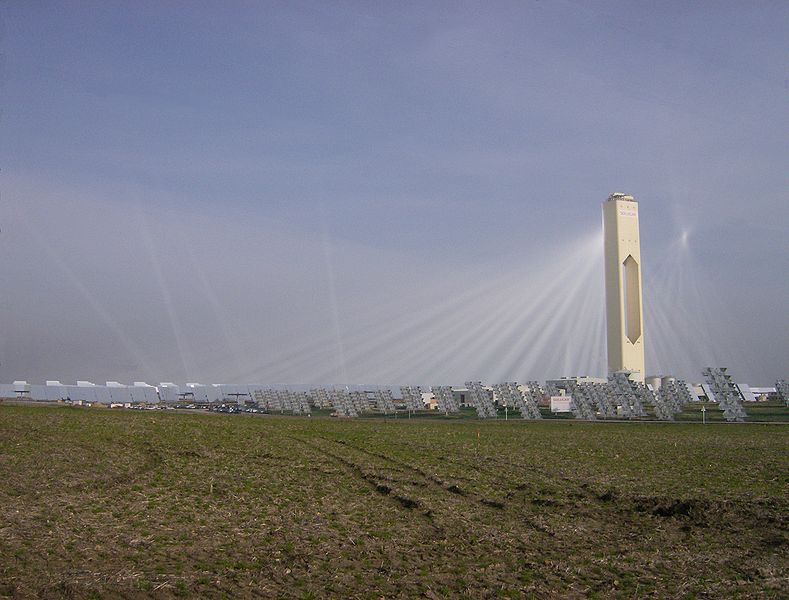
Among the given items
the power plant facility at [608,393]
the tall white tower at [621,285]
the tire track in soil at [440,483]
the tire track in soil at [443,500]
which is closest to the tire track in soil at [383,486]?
the tire track in soil at [443,500]

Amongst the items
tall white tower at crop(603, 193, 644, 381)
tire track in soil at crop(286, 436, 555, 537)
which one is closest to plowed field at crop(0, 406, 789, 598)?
tire track in soil at crop(286, 436, 555, 537)

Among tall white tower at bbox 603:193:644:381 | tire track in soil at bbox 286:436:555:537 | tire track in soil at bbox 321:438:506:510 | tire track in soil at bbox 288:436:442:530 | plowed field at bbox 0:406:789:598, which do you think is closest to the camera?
plowed field at bbox 0:406:789:598

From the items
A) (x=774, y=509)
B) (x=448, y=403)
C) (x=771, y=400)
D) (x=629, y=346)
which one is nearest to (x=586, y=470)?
(x=774, y=509)

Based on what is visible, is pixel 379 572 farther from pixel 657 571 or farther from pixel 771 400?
pixel 771 400

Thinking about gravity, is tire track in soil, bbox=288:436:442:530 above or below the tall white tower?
below

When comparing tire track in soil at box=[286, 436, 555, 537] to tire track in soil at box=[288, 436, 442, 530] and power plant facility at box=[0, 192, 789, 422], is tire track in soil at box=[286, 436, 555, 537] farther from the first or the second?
power plant facility at box=[0, 192, 789, 422]

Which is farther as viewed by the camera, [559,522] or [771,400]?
[771,400]

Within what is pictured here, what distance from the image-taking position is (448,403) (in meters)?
70.9

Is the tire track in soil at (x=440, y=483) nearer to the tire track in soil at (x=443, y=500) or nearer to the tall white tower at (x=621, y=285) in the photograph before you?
the tire track in soil at (x=443, y=500)

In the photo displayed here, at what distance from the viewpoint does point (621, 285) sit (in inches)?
3322

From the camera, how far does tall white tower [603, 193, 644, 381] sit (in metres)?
83.6

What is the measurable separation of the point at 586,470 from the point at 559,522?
7363 mm

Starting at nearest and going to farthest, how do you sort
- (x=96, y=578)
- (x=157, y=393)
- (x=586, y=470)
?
(x=96, y=578)
(x=586, y=470)
(x=157, y=393)

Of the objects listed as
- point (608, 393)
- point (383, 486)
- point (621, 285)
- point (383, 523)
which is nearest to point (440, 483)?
point (383, 486)
